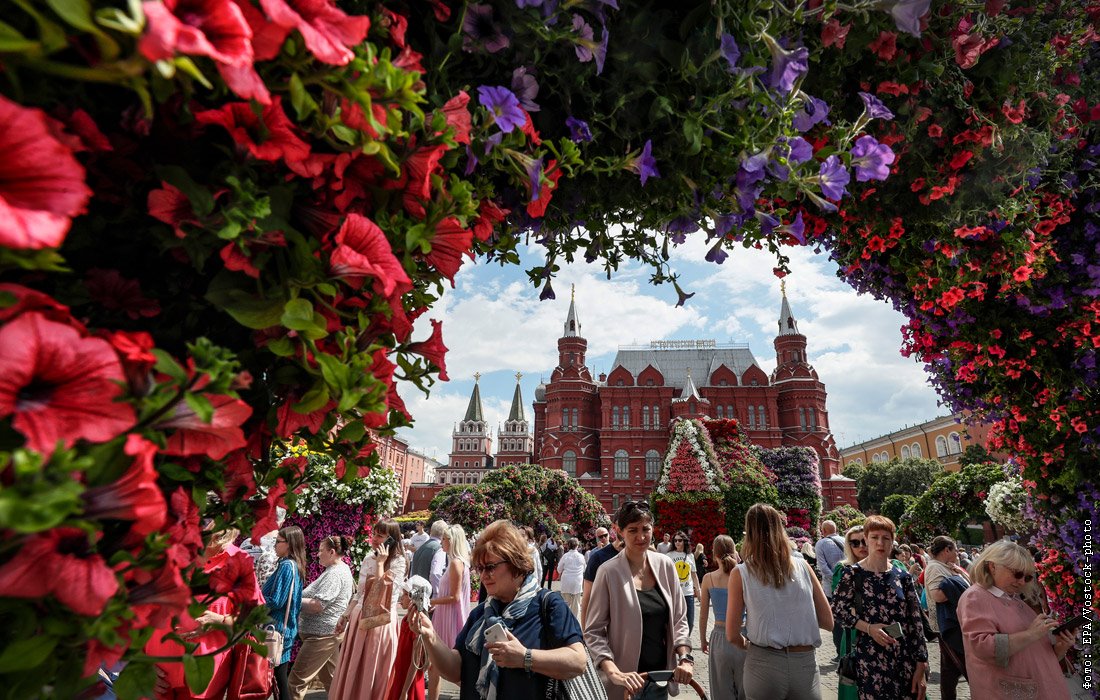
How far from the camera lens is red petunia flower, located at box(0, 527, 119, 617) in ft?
1.89

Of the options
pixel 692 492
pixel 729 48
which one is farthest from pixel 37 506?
pixel 692 492

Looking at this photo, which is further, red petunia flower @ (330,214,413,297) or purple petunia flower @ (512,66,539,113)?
purple petunia flower @ (512,66,539,113)

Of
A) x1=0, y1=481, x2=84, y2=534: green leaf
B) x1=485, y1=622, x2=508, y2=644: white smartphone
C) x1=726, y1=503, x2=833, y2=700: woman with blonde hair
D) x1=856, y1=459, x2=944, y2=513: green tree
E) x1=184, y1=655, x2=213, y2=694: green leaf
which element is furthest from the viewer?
x1=856, y1=459, x2=944, y2=513: green tree

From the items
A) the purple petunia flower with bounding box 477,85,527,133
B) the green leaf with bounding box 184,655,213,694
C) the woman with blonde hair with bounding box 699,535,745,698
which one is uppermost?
the purple petunia flower with bounding box 477,85,527,133

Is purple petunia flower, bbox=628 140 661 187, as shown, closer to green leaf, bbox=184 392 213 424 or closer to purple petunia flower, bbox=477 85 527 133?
purple petunia flower, bbox=477 85 527 133

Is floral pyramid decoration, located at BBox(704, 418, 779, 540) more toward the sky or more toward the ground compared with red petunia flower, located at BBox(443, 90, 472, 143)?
more toward the sky

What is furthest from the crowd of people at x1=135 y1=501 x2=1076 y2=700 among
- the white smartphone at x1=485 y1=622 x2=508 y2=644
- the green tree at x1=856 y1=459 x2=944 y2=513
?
the green tree at x1=856 y1=459 x2=944 y2=513

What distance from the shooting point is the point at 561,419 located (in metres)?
53.3

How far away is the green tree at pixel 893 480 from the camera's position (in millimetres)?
54406

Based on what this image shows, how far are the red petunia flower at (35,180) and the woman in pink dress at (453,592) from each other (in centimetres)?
645

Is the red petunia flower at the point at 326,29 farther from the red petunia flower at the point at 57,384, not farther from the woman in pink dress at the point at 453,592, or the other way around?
the woman in pink dress at the point at 453,592

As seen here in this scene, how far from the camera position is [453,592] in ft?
21.7

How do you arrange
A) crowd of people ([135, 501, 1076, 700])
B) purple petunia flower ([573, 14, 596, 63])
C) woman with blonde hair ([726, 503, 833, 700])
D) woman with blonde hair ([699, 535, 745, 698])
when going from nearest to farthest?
purple petunia flower ([573, 14, 596, 63]) < crowd of people ([135, 501, 1076, 700]) < woman with blonde hair ([726, 503, 833, 700]) < woman with blonde hair ([699, 535, 745, 698])

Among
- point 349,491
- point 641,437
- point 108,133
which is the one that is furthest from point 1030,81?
point 641,437
